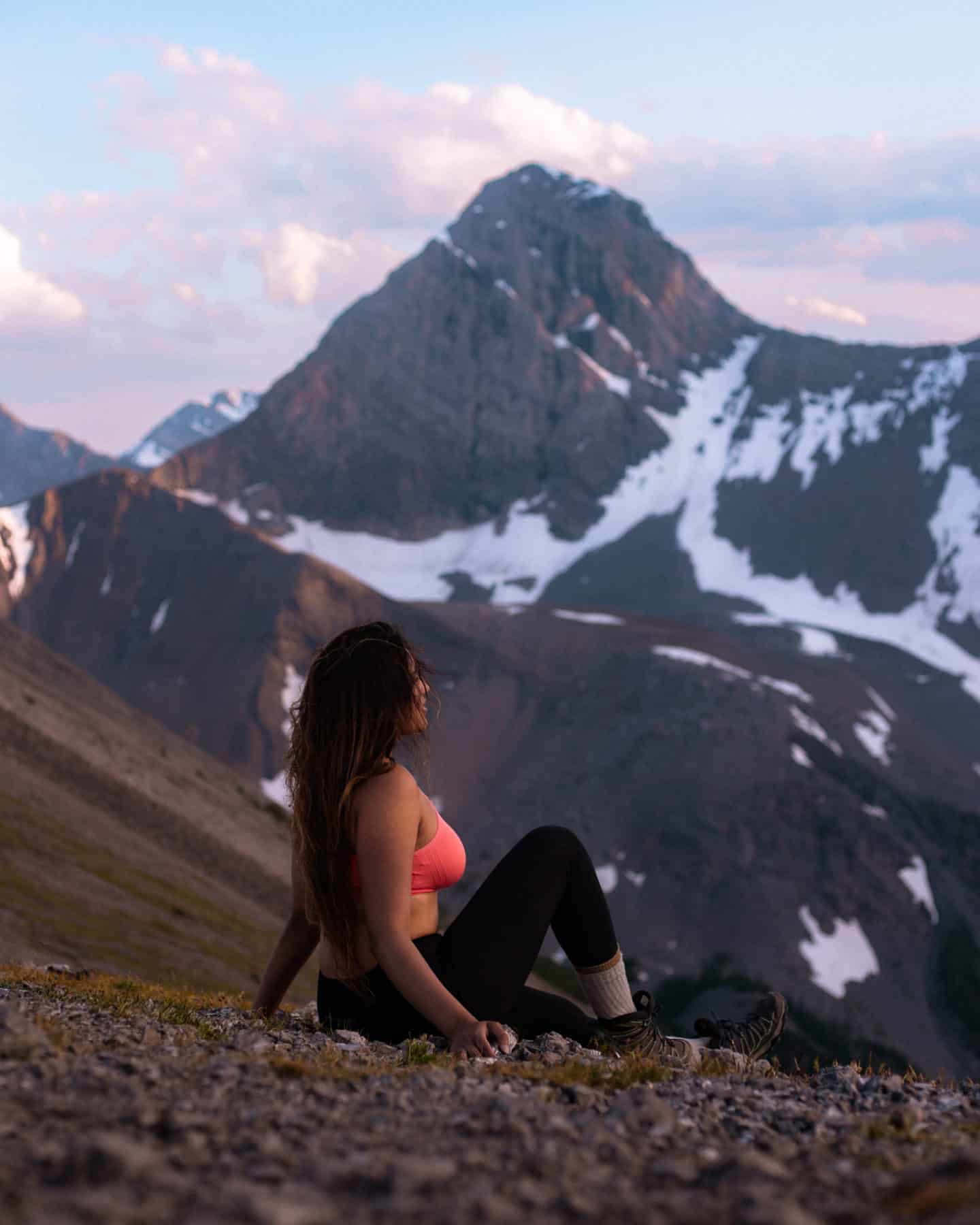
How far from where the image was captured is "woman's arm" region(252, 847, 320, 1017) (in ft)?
31.7

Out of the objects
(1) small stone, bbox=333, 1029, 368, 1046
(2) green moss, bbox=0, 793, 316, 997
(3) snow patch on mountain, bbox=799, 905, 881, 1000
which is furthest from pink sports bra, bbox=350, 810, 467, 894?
(3) snow patch on mountain, bbox=799, 905, 881, 1000

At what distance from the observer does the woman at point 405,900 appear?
8594 mm

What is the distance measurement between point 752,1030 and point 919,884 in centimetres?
13750

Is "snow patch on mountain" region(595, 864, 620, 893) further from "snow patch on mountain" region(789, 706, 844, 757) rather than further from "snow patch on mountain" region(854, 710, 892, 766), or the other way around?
"snow patch on mountain" region(854, 710, 892, 766)

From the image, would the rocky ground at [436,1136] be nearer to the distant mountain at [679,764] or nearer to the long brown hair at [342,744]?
the long brown hair at [342,744]

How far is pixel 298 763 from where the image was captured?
916cm

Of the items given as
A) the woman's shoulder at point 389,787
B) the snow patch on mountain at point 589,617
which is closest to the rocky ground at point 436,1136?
the woman's shoulder at point 389,787

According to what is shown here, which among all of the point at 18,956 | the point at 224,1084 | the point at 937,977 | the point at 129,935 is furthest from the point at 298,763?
the point at 937,977

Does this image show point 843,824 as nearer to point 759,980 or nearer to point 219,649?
point 759,980

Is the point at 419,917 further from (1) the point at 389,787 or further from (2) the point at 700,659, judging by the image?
(2) the point at 700,659

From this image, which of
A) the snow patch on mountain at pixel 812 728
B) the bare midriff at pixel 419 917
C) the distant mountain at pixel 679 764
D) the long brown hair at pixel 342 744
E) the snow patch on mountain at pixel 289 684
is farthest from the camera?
the snow patch on mountain at pixel 289 684

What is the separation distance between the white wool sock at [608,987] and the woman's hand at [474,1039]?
1141mm

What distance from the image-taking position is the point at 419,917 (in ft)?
30.6

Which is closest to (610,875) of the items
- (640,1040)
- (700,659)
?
(700,659)
